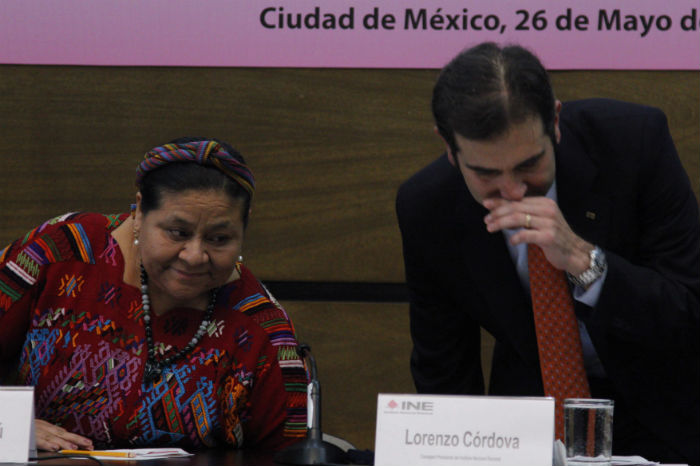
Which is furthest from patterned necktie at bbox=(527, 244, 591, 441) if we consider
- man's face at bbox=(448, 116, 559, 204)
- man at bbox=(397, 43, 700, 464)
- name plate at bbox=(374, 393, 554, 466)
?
name plate at bbox=(374, 393, 554, 466)

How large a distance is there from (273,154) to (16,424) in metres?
1.29

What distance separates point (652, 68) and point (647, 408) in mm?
1023

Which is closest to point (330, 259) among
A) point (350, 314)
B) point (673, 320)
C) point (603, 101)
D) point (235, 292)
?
point (350, 314)

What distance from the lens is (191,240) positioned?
6.19 ft

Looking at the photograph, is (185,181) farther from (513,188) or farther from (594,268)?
(594,268)

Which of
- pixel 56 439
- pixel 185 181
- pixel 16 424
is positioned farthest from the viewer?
pixel 185 181

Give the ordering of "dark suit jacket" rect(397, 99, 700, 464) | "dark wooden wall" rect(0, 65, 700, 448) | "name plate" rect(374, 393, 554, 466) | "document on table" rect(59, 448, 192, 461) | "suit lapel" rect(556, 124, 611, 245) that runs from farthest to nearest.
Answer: "dark wooden wall" rect(0, 65, 700, 448) → "suit lapel" rect(556, 124, 611, 245) → "dark suit jacket" rect(397, 99, 700, 464) → "document on table" rect(59, 448, 192, 461) → "name plate" rect(374, 393, 554, 466)

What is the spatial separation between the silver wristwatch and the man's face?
142mm

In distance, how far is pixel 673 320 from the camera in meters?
1.67

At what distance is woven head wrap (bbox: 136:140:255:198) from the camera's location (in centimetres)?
189

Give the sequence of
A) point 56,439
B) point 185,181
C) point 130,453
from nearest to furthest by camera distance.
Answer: point 130,453 → point 56,439 → point 185,181

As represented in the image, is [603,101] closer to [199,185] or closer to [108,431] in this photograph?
[199,185]

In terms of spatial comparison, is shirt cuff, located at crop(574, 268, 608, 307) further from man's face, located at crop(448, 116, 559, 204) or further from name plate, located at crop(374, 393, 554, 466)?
name plate, located at crop(374, 393, 554, 466)

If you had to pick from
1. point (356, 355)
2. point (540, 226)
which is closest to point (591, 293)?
point (540, 226)
